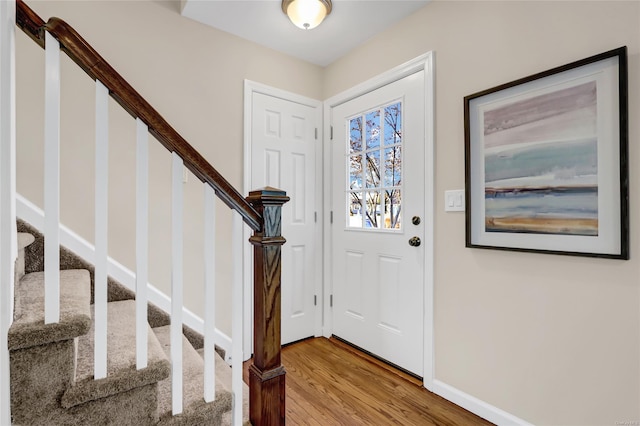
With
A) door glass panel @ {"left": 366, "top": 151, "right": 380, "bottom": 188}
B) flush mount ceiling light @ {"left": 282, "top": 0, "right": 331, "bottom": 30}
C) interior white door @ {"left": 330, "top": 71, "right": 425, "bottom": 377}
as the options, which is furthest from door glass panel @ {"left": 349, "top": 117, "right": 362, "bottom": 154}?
flush mount ceiling light @ {"left": 282, "top": 0, "right": 331, "bottom": 30}

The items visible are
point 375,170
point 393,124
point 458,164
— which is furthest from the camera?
point 375,170

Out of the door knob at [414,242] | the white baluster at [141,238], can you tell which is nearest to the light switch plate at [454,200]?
the door knob at [414,242]

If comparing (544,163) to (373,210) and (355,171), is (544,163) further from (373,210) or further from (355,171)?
(355,171)

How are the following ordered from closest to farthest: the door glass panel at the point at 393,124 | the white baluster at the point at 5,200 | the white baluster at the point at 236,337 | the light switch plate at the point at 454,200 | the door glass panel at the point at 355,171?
the white baluster at the point at 5,200 → the white baluster at the point at 236,337 → the light switch plate at the point at 454,200 → the door glass panel at the point at 393,124 → the door glass panel at the point at 355,171

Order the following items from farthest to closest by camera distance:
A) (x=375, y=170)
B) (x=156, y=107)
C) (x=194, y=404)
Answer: (x=375, y=170) < (x=156, y=107) < (x=194, y=404)

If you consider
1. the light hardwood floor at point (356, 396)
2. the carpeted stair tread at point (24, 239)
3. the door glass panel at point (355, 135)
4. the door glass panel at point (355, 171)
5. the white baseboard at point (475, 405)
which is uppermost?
the door glass panel at point (355, 135)

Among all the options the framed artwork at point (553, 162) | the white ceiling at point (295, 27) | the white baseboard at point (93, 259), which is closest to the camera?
the framed artwork at point (553, 162)

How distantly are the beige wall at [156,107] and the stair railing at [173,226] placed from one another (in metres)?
0.89

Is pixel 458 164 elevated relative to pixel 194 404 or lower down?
elevated

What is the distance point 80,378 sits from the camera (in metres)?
0.90

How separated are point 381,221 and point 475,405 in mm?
1167

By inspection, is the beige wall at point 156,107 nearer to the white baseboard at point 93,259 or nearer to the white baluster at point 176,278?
the white baseboard at point 93,259

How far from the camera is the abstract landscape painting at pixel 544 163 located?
1294 millimetres

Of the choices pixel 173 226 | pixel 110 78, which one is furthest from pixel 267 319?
pixel 110 78
